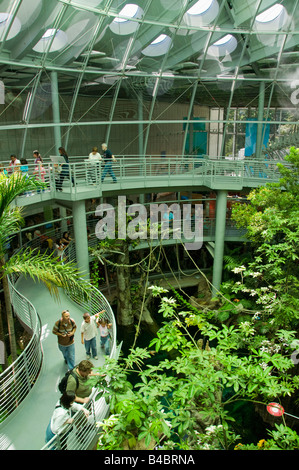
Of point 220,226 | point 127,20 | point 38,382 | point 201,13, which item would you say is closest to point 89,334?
point 38,382

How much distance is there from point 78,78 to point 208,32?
642 cm

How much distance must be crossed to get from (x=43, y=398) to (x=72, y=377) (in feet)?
4.84

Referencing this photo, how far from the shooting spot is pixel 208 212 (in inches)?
850

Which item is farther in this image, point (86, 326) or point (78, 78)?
point (78, 78)

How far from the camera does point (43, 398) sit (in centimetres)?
746

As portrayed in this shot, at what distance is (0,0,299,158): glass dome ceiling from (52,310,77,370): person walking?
350 inches

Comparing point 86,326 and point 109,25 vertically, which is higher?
point 109,25

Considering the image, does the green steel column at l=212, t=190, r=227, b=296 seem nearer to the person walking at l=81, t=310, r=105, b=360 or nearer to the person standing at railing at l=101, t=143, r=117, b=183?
the person standing at railing at l=101, t=143, r=117, b=183

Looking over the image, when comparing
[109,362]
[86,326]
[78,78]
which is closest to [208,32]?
[78,78]

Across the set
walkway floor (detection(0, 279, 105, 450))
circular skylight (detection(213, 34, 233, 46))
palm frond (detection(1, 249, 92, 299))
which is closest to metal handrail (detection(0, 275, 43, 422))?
walkway floor (detection(0, 279, 105, 450))

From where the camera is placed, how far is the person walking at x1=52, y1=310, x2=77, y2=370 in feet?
26.3
